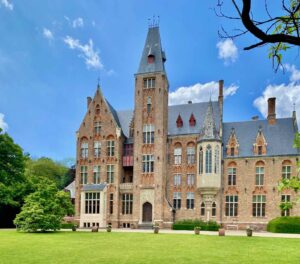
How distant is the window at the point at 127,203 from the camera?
50.3 m

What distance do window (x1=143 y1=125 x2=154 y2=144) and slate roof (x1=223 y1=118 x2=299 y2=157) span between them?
9688mm

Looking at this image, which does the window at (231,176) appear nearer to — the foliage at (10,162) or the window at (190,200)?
the window at (190,200)

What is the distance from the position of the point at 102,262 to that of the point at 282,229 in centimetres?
2960

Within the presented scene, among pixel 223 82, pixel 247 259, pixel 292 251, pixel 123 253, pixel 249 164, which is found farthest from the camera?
pixel 223 82

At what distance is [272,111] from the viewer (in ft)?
164

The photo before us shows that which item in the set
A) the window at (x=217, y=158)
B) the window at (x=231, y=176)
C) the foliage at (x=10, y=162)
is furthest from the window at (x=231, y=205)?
the foliage at (x=10, y=162)

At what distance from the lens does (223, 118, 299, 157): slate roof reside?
46.9 metres

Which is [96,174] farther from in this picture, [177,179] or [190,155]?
[190,155]

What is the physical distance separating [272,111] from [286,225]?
52.8ft

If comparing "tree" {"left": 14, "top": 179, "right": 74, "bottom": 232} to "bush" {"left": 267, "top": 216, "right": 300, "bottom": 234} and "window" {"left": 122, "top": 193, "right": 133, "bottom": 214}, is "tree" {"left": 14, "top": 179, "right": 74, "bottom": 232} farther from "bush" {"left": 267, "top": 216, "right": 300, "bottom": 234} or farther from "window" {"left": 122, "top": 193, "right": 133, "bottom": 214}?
"bush" {"left": 267, "top": 216, "right": 300, "bottom": 234}

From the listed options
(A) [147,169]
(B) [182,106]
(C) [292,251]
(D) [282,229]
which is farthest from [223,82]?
(C) [292,251]

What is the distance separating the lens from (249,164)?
4772 cm

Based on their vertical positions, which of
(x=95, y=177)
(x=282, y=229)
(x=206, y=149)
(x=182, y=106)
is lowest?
(x=282, y=229)

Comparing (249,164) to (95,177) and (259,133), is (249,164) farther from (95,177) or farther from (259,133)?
(95,177)
